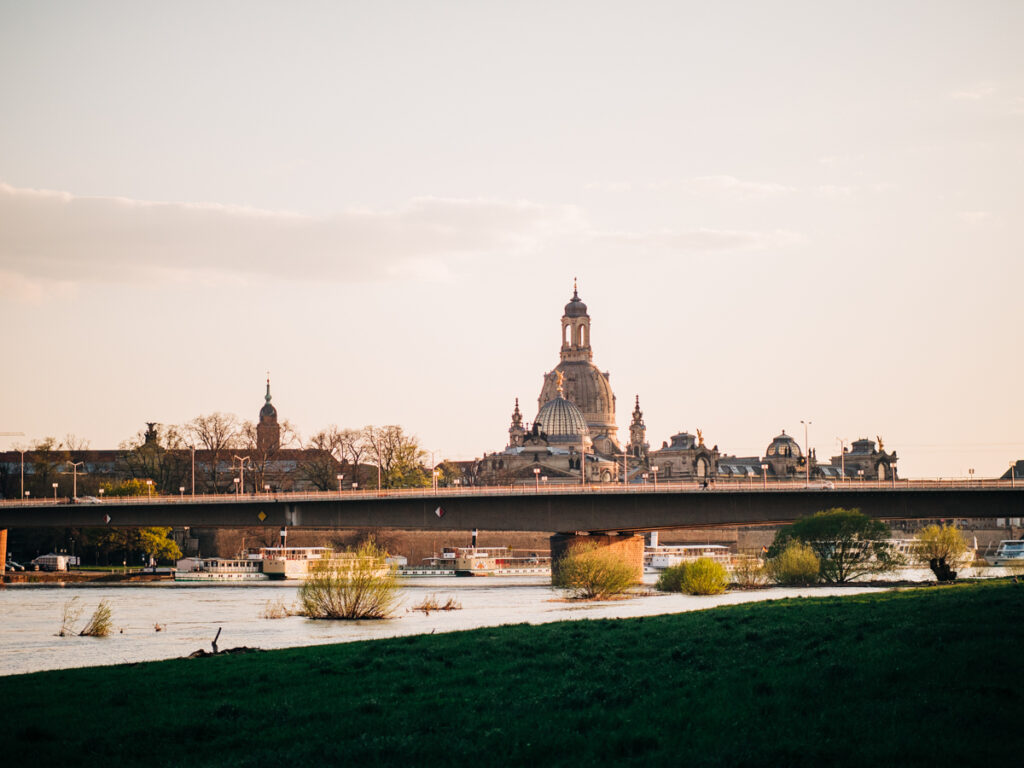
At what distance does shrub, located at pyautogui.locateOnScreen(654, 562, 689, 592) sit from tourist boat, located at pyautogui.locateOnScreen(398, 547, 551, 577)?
53.6m

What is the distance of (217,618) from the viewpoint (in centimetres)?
5850

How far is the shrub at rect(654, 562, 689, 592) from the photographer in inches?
2825

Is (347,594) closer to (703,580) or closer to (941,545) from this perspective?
(703,580)

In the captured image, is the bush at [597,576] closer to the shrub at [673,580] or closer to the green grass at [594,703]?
the shrub at [673,580]

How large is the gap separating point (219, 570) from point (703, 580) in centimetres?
5614

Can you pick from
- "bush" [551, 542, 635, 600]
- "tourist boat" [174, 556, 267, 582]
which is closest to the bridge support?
"bush" [551, 542, 635, 600]

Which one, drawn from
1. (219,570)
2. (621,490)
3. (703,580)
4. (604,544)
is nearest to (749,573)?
(703,580)

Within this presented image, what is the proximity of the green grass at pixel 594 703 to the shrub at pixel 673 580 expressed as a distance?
45115mm

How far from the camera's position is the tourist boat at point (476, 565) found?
130 meters

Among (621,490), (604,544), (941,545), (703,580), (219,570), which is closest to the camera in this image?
(703,580)

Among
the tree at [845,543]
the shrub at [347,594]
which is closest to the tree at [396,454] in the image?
the tree at [845,543]

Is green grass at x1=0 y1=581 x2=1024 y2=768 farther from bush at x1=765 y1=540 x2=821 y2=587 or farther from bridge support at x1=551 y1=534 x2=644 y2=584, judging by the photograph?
bridge support at x1=551 y1=534 x2=644 y2=584

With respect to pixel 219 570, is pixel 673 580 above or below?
above

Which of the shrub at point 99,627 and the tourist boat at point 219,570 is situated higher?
the shrub at point 99,627
